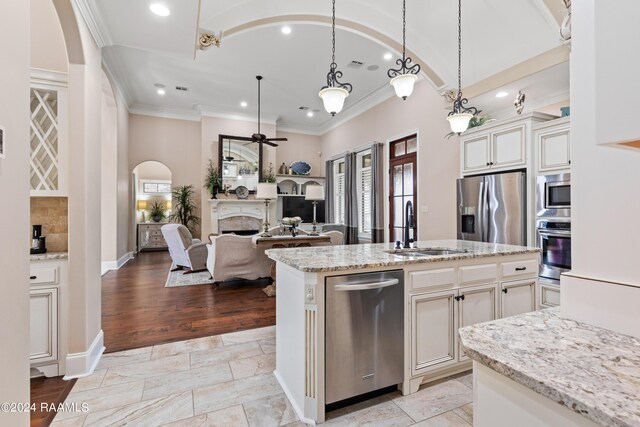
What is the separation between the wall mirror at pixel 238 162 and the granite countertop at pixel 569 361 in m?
7.39

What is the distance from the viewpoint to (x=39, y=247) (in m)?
2.29

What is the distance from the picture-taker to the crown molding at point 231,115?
760cm

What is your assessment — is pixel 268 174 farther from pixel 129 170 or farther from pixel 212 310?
pixel 212 310

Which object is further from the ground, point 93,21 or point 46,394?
point 93,21

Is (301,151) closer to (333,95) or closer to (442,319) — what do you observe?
(333,95)

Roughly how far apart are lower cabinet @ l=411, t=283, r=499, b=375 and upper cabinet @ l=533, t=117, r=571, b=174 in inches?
71.1

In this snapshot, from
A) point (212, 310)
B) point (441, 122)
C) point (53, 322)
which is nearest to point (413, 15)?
point (441, 122)

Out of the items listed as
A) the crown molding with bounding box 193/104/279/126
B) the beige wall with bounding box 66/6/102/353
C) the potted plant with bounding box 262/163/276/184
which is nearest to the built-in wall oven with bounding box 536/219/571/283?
the beige wall with bounding box 66/6/102/353

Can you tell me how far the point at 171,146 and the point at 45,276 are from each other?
6.37 metres

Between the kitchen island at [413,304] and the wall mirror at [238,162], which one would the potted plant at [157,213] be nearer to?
the wall mirror at [238,162]

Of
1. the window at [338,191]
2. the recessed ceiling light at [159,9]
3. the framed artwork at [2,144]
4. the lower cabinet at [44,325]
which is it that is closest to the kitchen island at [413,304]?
the framed artwork at [2,144]

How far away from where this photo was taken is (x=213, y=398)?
200 cm

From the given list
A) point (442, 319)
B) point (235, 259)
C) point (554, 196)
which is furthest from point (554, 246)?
point (235, 259)

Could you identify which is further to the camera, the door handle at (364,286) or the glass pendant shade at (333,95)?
the glass pendant shade at (333,95)
